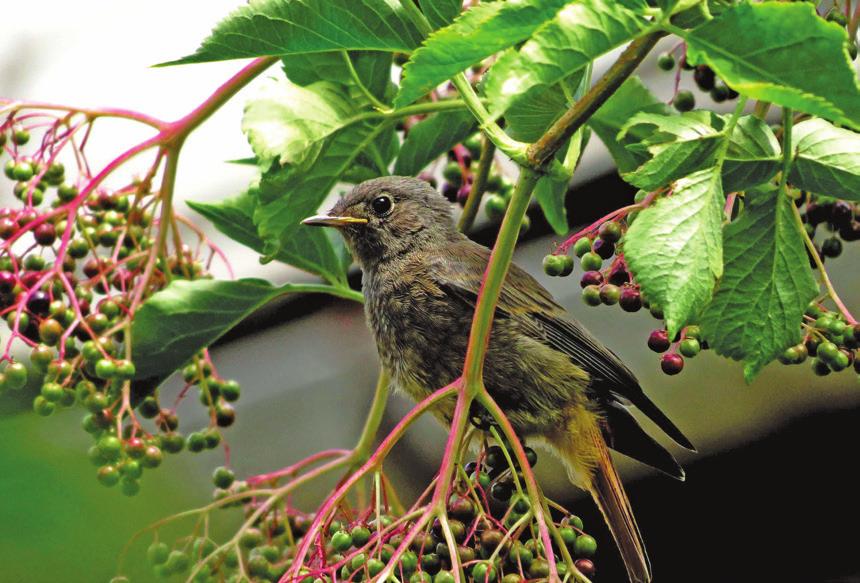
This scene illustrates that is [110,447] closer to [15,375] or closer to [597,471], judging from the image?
[15,375]

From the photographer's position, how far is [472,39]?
129cm

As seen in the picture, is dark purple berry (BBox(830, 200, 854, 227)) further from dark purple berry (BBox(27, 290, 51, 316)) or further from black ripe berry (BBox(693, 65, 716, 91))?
dark purple berry (BBox(27, 290, 51, 316))

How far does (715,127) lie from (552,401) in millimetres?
1364

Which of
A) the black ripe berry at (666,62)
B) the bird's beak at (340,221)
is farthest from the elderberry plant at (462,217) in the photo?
the bird's beak at (340,221)

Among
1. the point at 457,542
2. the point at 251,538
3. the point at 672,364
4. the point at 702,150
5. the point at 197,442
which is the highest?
the point at 702,150

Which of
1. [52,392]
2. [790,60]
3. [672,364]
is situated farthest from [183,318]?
[790,60]

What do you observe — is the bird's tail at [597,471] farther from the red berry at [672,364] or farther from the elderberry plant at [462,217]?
the red berry at [672,364]

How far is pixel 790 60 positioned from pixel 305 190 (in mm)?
1000

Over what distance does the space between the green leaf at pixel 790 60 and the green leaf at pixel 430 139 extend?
1136 mm

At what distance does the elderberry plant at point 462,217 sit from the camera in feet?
4.28

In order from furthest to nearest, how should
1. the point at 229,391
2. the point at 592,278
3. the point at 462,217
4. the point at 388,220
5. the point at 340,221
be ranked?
1. the point at 388,220
2. the point at 340,221
3. the point at 229,391
4. the point at 462,217
5. the point at 592,278

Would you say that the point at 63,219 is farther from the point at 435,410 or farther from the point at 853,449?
the point at 853,449

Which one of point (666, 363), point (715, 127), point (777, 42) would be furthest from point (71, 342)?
Answer: point (777, 42)

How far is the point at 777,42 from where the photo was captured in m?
1.24
